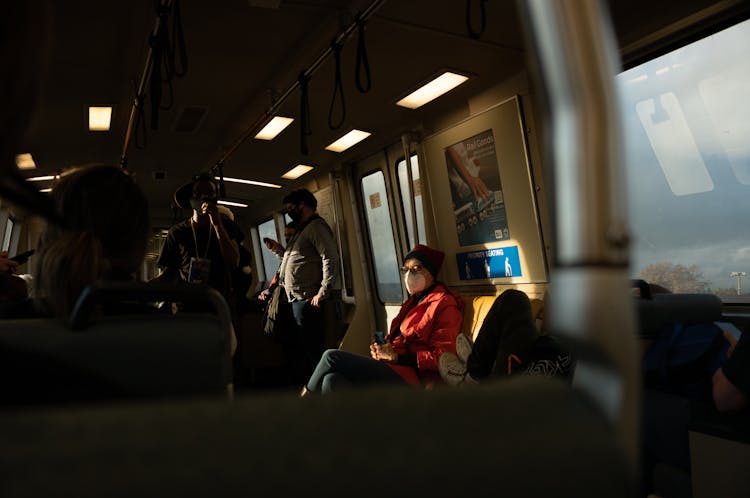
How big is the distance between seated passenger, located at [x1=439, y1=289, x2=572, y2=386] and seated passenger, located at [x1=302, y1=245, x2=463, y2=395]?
0.29 meters

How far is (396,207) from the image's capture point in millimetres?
6922

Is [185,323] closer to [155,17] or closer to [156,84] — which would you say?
[156,84]

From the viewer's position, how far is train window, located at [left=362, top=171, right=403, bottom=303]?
23.7 ft

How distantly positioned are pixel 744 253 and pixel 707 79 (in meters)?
1.03

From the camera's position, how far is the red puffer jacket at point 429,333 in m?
4.73

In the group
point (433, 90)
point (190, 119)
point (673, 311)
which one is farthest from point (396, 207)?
point (673, 311)

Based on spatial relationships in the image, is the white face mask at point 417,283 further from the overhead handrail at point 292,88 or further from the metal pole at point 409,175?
the overhead handrail at point 292,88

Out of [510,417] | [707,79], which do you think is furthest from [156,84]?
[510,417]

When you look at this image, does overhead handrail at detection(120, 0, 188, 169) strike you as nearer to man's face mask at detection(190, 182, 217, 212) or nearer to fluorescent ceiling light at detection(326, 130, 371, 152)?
man's face mask at detection(190, 182, 217, 212)

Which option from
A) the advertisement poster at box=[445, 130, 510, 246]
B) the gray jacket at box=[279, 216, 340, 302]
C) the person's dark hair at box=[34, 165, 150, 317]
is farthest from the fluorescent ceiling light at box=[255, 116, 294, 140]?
the person's dark hair at box=[34, 165, 150, 317]

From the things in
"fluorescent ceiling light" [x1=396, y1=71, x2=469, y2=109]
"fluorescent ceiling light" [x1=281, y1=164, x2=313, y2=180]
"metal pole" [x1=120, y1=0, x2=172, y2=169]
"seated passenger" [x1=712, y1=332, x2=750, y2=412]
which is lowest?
"seated passenger" [x1=712, y1=332, x2=750, y2=412]

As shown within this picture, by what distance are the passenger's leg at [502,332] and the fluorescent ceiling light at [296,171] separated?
4627mm

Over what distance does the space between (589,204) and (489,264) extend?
5.12 meters

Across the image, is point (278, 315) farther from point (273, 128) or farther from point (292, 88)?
point (292, 88)
